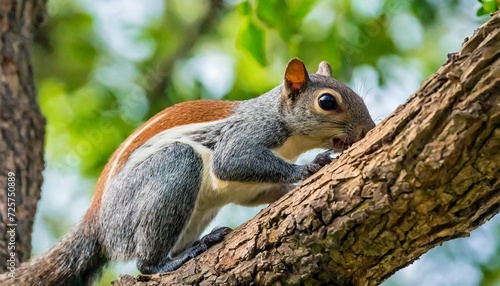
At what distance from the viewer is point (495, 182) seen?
3398 millimetres

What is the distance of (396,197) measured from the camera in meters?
3.61

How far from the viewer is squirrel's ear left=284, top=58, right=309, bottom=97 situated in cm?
559

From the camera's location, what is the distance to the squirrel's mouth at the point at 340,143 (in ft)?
18.0

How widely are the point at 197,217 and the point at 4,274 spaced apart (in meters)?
1.54

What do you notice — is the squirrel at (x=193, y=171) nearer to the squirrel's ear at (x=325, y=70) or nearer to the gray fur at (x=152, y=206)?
the gray fur at (x=152, y=206)

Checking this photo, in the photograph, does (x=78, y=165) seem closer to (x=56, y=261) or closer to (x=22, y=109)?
(x=22, y=109)

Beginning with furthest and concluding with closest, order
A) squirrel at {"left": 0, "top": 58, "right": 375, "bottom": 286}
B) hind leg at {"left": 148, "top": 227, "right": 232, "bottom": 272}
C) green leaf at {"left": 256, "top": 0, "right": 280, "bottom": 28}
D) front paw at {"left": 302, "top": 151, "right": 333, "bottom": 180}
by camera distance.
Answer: green leaf at {"left": 256, "top": 0, "right": 280, "bottom": 28}
squirrel at {"left": 0, "top": 58, "right": 375, "bottom": 286}
front paw at {"left": 302, "top": 151, "right": 333, "bottom": 180}
hind leg at {"left": 148, "top": 227, "right": 232, "bottom": 272}

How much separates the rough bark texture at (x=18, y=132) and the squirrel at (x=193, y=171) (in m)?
0.75

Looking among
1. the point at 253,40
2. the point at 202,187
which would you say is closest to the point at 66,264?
the point at 202,187

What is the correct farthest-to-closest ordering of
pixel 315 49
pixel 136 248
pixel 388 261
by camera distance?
pixel 315 49, pixel 136 248, pixel 388 261

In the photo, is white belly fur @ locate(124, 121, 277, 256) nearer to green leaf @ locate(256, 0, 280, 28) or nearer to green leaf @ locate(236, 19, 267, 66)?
green leaf @ locate(236, 19, 267, 66)

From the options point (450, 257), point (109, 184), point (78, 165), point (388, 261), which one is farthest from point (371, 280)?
point (78, 165)

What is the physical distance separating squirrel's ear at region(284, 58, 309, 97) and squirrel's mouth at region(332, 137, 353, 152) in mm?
507

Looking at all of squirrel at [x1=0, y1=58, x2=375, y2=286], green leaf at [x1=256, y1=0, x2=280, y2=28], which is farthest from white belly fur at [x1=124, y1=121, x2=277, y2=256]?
green leaf at [x1=256, y1=0, x2=280, y2=28]
